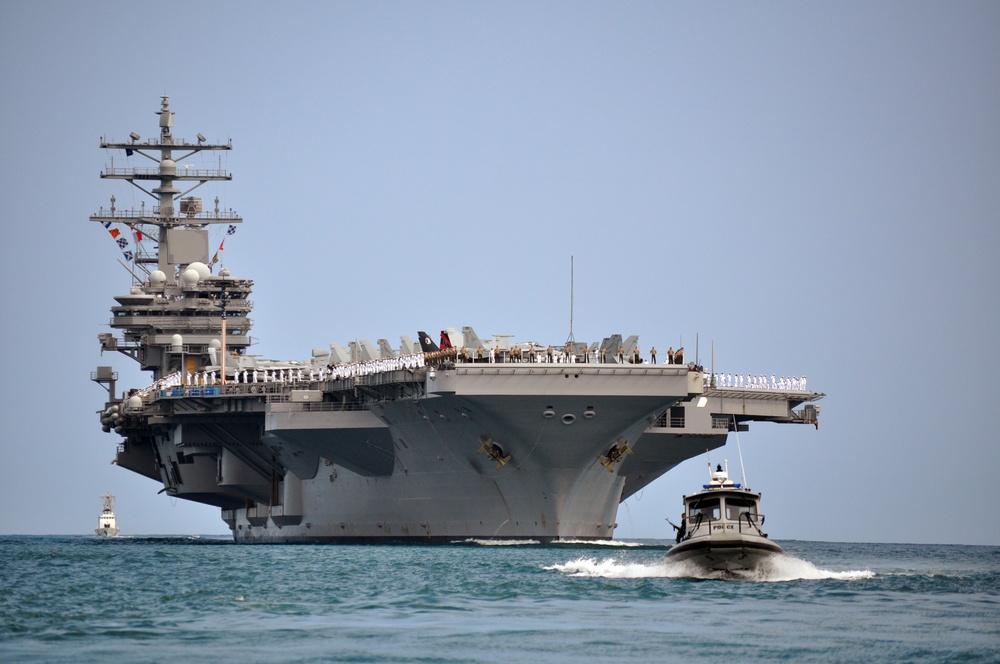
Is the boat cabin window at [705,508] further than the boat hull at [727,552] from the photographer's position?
Yes

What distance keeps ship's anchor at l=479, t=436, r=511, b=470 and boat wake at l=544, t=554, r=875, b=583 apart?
9240 mm

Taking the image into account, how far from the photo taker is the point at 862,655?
2239 cm

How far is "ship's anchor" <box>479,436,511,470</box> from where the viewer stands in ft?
165

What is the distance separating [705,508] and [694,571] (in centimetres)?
139

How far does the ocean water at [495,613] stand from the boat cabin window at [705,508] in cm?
133

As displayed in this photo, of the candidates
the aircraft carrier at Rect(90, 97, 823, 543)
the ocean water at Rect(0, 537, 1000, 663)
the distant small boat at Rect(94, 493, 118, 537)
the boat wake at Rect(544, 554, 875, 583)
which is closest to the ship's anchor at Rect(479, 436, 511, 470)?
the aircraft carrier at Rect(90, 97, 823, 543)

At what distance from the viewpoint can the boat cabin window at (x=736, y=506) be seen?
1224 inches

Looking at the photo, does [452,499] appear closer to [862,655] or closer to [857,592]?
[857,592]

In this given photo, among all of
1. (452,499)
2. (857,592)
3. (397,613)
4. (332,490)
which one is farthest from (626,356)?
(397,613)

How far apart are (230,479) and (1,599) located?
125 ft

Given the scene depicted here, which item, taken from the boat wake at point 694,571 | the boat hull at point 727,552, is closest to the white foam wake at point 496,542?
the boat wake at point 694,571

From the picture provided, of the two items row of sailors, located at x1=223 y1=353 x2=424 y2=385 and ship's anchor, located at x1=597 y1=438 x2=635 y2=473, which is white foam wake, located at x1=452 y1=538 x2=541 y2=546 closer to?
ship's anchor, located at x1=597 y1=438 x2=635 y2=473

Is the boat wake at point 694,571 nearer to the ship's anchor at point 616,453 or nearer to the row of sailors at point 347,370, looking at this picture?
the ship's anchor at point 616,453

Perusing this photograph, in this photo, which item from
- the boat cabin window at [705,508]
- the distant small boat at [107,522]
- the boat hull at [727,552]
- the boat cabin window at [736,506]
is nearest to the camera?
the boat hull at [727,552]
